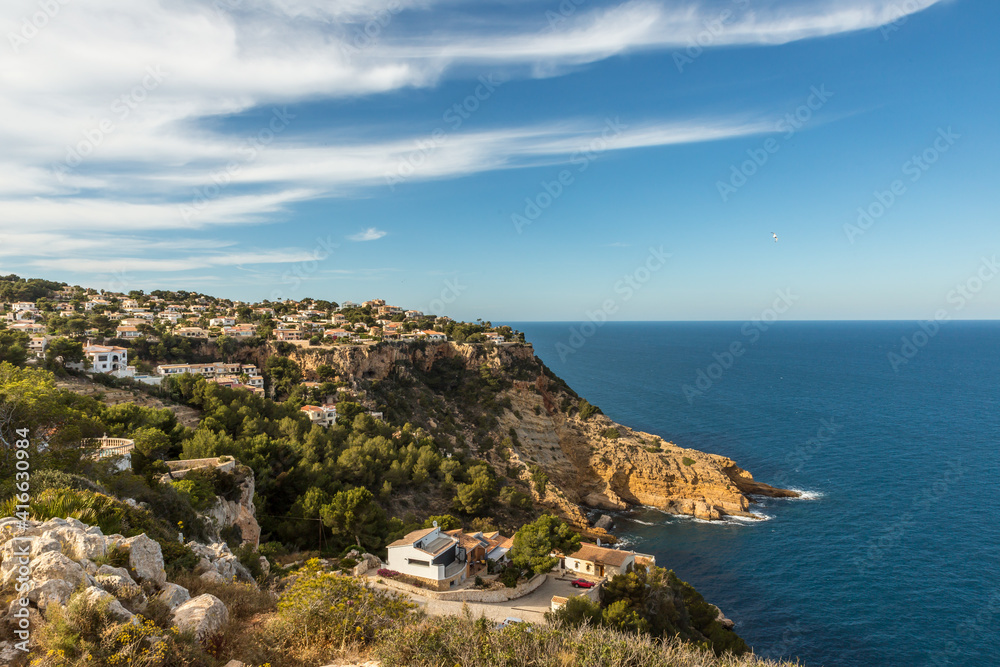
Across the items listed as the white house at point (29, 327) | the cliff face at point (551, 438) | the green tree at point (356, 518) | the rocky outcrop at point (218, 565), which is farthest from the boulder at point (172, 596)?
the white house at point (29, 327)

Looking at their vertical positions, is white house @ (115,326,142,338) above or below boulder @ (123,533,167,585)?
above

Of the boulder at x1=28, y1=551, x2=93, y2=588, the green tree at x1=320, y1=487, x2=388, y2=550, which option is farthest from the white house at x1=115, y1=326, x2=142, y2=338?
the boulder at x1=28, y1=551, x2=93, y2=588

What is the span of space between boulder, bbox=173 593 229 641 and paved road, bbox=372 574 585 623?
1015cm

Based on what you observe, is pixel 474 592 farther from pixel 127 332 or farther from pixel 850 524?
pixel 127 332

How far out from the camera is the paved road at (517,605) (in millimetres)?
17031

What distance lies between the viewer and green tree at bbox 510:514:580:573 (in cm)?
2156

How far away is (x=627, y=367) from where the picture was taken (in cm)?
11088

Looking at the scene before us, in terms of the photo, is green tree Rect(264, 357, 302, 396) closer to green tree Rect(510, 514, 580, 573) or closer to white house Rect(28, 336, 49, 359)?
white house Rect(28, 336, 49, 359)

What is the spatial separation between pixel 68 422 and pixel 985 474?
58.9 m

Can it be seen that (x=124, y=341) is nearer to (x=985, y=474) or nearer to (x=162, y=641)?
(x=162, y=641)

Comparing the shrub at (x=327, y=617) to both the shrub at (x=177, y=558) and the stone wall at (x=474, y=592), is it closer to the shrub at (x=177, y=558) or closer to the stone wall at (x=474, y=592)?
the shrub at (x=177, y=558)

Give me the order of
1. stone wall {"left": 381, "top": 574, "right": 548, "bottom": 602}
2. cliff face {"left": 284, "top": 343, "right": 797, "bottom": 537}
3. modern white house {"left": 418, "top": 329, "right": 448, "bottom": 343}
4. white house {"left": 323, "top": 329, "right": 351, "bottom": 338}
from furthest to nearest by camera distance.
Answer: modern white house {"left": 418, "top": 329, "right": 448, "bottom": 343} < white house {"left": 323, "top": 329, "right": 351, "bottom": 338} < cliff face {"left": 284, "top": 343, "right": 797, "bottom": 537} < stone wall {"left": 381, "top": 574, "right": 548, "bottom": 602}

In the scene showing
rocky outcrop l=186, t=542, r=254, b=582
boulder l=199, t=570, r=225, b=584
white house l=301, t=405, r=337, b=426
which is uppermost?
boulder l=199, t=570, r=225, b=584

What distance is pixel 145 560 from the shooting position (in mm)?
7074
